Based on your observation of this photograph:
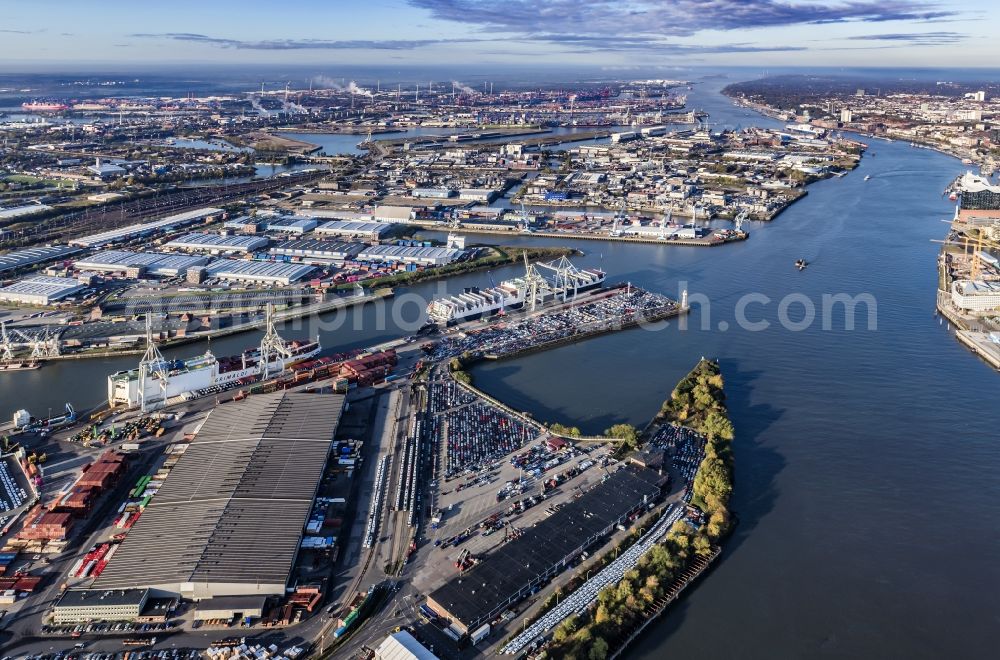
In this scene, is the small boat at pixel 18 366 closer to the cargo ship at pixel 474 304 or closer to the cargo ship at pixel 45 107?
the cargo ship at pixel 474 304

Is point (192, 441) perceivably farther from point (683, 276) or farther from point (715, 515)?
point (683, 276)

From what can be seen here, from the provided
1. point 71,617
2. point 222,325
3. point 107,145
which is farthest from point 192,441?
point 107,145

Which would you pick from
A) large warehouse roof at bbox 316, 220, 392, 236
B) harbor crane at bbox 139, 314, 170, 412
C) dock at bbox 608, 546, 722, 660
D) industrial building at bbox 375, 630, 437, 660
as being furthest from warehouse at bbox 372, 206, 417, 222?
industrial building at bbox 375, 630, 437, 660

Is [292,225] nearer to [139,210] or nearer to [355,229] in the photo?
[355,229]

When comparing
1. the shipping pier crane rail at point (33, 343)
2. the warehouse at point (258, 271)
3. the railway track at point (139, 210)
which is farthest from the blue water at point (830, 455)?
the railway track at point (139, 210)

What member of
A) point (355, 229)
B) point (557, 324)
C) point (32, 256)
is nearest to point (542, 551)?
point (557, 324)

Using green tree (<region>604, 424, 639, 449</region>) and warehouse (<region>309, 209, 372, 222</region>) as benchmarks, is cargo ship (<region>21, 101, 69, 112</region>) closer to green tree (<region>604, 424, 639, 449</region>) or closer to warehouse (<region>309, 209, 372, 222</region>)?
warehouse (<region>309, 209, 372, 222</region>)
